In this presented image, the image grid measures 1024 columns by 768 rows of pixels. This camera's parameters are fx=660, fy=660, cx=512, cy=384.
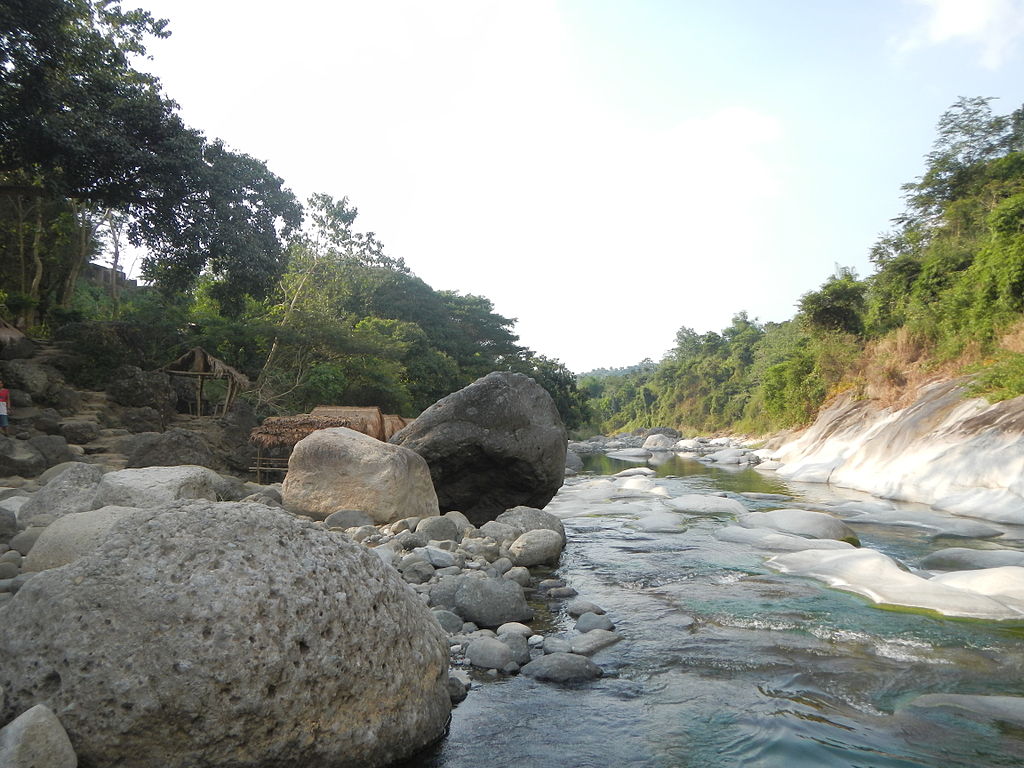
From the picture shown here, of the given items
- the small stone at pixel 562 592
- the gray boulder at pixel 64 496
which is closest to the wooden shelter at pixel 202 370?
the gray boulder at pixel 64 496

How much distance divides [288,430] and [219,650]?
43.7ft

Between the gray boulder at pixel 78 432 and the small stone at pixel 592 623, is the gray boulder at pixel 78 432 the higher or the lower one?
the higher one

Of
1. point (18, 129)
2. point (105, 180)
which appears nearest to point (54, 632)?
point (18, 129)

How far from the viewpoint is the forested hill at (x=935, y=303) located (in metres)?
17.1

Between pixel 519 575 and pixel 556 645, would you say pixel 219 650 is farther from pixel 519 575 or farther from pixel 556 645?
pixel 519 575

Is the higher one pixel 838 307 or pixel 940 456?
pixel 838 307

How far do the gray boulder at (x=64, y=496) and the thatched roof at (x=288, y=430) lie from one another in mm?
7602

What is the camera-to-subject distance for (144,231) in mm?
18094

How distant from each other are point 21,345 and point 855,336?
101 feet

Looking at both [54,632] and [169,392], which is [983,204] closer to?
[169,392]

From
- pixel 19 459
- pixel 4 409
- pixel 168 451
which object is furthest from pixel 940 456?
pixel 4 409

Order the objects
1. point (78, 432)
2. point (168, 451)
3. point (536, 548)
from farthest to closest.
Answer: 1. point (78, 432)
2. point (168, 451)
3. point (536, 548)

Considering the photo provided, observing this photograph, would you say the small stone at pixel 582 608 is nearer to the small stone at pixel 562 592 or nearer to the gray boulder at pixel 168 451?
the small stone at pixel 562 592

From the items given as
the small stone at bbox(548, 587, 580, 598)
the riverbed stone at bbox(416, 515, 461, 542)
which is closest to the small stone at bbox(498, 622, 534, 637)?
the small stone at bbox(548, 587, 580, 598)
